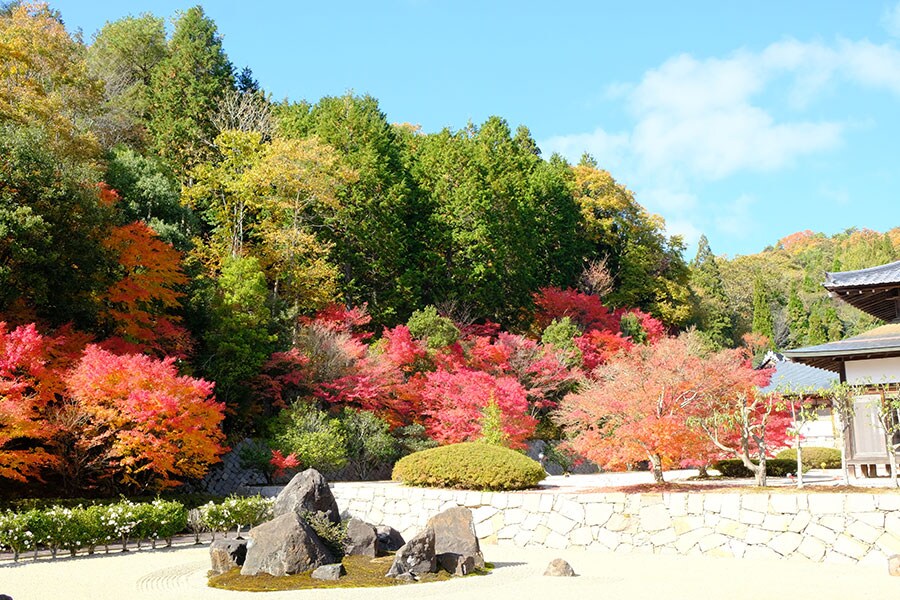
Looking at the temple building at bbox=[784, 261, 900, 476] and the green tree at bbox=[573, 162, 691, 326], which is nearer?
the temple building at bbox=[784, 261, 900, 476]

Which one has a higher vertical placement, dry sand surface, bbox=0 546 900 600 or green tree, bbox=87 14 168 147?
green tree, bbox=87 14 168 147

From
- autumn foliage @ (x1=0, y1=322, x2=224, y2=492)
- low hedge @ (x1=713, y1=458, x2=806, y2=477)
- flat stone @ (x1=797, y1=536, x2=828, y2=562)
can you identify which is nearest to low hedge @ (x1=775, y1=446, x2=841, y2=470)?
low hedge @ (x1=713, y1=458, x2=806, y2=477)

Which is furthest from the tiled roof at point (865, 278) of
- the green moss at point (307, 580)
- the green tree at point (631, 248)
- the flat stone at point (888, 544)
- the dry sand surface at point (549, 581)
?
the green tree at point (631, 248)

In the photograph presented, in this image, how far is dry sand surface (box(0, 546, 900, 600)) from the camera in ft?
30.5

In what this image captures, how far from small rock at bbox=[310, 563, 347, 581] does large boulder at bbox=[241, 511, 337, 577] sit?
1.06 feet

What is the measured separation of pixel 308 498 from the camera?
1247cm

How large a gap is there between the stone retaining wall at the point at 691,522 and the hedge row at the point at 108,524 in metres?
3.62

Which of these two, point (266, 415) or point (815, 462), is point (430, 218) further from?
point (815, 462)

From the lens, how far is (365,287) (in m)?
29.0

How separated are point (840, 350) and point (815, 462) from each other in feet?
25.0

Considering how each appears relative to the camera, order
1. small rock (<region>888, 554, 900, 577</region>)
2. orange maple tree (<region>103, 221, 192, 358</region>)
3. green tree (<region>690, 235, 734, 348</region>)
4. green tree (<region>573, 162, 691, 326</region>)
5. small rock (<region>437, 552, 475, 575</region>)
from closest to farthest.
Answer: small rock (<region>888, 554, 900, 577</region>) < small rock (<region>437, 552, 475, 575</region>) < orange maple tree (<region>103, 221, 192, 358</region>) < green tree (<region>573, 162, 691, 326</region>) < green tree (<region>690, 235, 734, 348</region>)

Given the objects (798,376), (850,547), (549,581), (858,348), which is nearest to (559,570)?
(549,581)

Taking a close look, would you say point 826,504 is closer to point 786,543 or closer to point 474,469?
point 786,543

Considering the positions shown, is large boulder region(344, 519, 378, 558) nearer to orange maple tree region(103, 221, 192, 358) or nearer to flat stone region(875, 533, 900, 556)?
flat stone region(875, 533, 900, 556)
